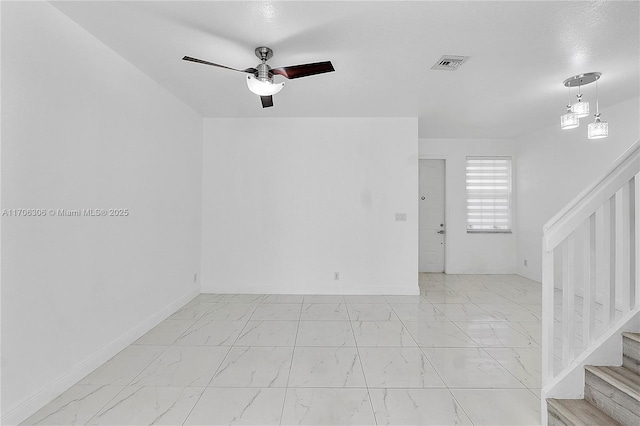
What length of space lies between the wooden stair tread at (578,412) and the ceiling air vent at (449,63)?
108 inches

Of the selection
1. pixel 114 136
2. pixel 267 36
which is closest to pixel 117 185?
pixel 114 136

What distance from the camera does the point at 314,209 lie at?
4.53 metres

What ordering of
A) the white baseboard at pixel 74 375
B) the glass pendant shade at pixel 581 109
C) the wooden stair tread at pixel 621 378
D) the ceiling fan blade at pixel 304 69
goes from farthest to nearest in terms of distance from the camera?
the glass pendant shade at pixel 581 109 < the ceiling fan blade at pixel 304 69 < the white baseboard at pixel 74 375 < the wooden stair tread at pixel 621 378

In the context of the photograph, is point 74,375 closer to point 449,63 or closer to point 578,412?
point 578,412

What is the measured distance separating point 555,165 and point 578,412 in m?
4.60

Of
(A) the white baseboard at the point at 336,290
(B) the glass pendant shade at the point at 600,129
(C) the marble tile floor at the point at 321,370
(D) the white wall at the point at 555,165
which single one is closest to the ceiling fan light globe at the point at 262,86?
(C) the marble tile floor at the point at 321,370

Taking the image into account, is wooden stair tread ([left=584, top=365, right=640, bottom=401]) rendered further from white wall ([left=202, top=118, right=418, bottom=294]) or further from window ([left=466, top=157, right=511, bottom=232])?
window ([left=466, top=157, right=511, bottom=232])

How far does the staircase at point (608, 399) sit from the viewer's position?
1.45 metres

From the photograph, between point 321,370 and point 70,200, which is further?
point 321,370

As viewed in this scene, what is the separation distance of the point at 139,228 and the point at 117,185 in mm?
531

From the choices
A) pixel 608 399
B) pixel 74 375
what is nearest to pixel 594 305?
pixel 608 399

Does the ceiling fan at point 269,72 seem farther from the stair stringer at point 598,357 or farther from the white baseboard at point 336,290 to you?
the white baseboard at point 336,290

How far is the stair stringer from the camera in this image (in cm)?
169

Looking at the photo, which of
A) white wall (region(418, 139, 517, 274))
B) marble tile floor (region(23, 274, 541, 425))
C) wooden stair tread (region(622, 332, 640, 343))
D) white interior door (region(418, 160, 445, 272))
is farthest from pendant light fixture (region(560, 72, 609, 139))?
white interior door (region(418, 160, 445, 272))
